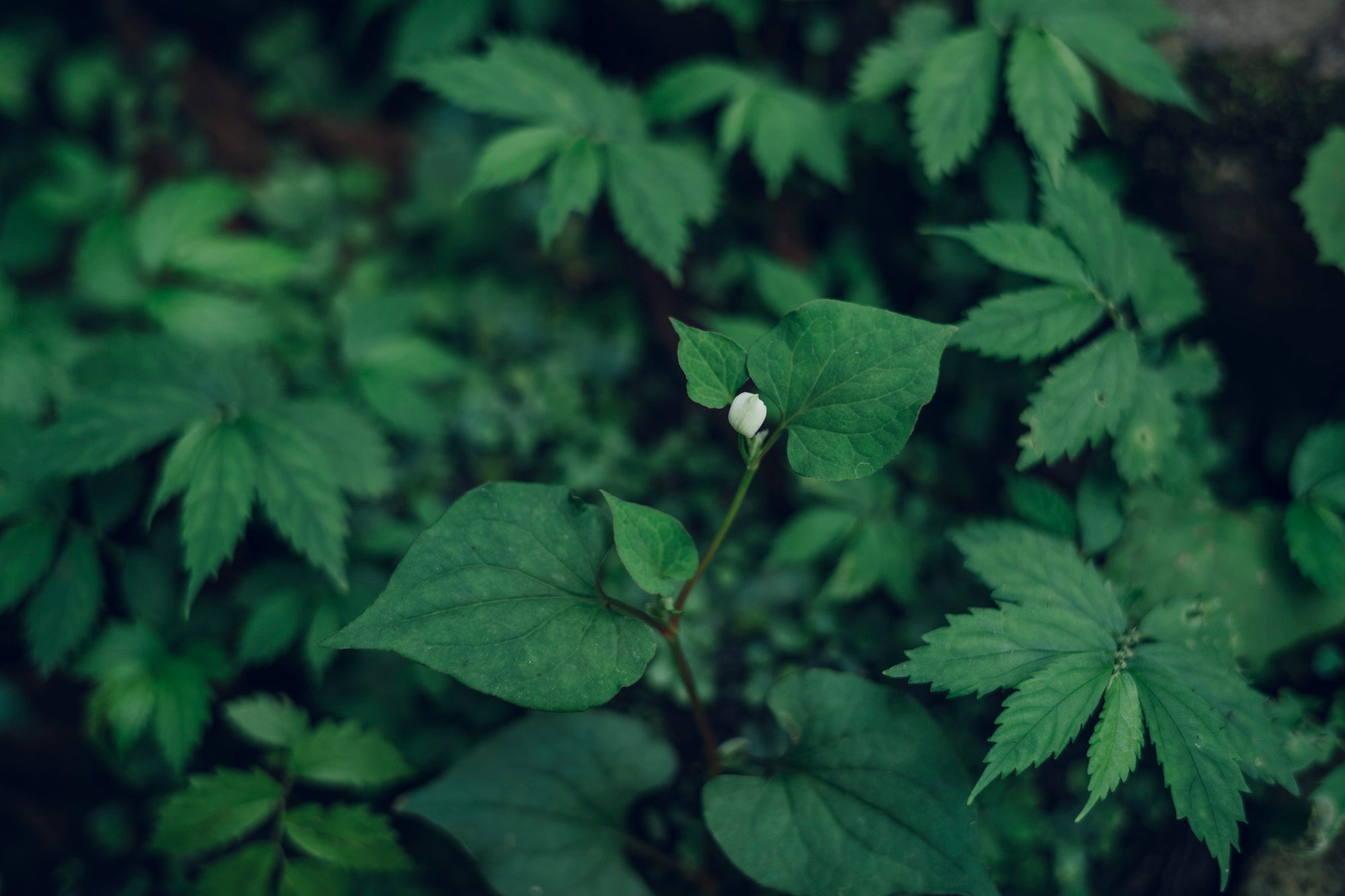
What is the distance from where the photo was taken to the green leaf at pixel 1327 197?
1.90 m

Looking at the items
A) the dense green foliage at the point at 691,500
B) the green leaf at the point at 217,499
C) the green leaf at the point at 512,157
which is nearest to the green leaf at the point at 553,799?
the dense green foliage at the point at 691,500

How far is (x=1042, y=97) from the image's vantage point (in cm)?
186

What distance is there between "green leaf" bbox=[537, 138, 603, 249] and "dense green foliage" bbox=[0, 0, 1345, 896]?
0.07 ft

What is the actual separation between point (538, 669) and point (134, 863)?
185 cm

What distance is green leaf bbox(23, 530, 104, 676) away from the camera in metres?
1.98

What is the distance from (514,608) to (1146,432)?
1588 mm

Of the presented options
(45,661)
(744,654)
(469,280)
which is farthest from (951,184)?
(45,661)

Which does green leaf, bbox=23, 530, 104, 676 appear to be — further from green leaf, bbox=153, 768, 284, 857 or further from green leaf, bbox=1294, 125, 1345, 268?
green leaf, bbox=1294, 125, 1345, 268

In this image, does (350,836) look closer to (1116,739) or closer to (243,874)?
(243,874)

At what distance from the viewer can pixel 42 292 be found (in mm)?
3020

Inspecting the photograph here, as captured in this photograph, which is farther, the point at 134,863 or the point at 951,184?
the point at 951,184

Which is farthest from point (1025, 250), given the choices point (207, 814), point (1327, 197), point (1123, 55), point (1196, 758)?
point (207, 814)

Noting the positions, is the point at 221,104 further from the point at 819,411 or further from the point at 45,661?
the point at 819,411

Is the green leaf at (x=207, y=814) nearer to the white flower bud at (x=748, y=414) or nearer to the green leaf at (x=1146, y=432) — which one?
the white flower bud at (x=748, y=414)
